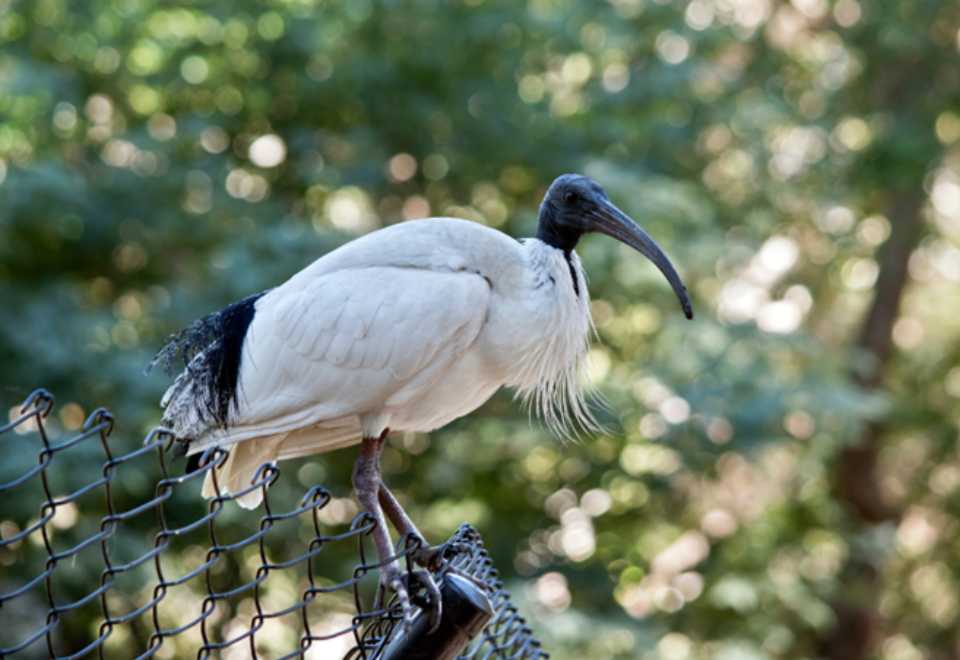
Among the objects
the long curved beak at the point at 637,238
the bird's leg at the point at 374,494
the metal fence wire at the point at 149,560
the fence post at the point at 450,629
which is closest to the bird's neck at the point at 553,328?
the long curved beak at the point at 637,238

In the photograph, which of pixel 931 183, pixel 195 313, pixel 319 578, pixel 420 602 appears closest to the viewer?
pixel 420 602

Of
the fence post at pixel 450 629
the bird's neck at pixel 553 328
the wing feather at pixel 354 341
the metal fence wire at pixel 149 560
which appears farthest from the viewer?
the metal fence wire at pixel 149 560

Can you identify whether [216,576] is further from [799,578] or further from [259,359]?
[259,359]

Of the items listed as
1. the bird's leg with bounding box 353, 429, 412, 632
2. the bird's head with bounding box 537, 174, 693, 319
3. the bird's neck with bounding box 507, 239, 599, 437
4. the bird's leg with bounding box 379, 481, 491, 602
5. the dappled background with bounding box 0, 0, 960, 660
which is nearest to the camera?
the bird's leg with bounding box 379, 481, 491, 602

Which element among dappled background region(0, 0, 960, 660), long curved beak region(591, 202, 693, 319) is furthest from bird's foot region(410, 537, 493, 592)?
dappled background region(0, 0, 960, 660)

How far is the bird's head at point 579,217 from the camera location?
284 centimetres

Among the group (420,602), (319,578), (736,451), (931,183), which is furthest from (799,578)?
(420,602)

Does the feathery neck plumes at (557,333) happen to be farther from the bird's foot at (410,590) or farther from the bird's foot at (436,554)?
the bird's foot at (410,590)

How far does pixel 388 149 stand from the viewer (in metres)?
6.88

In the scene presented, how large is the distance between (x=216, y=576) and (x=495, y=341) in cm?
529

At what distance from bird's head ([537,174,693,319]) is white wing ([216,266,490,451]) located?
0.40 metres

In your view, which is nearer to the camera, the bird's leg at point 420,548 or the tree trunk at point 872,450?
the bird's leg at point 420,548

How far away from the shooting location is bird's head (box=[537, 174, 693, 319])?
9.33ft

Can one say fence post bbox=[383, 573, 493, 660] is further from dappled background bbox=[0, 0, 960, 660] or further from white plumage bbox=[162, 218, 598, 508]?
dappled background bbox=[0, 0, 960, 660]
